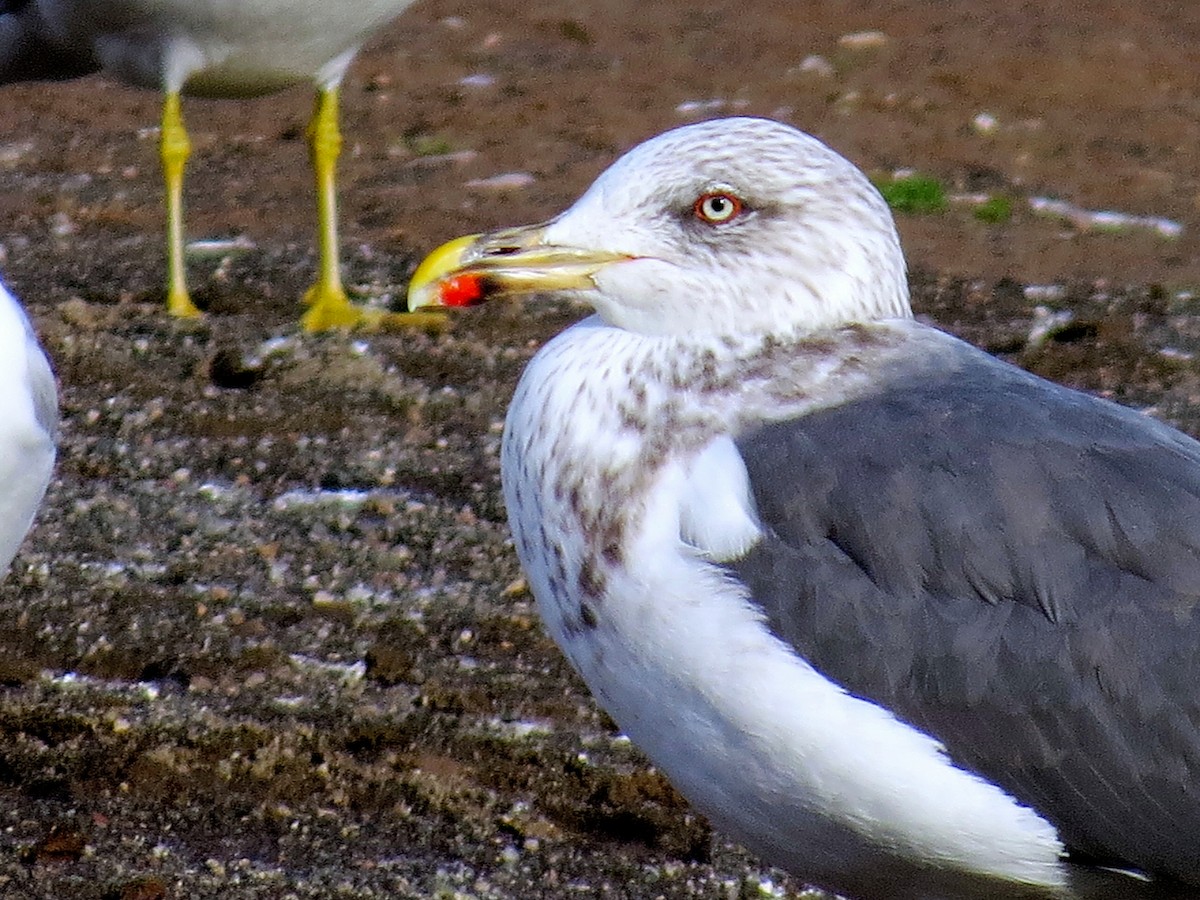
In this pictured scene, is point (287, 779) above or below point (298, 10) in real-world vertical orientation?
below

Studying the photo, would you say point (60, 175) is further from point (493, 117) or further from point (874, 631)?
point (874, 631)

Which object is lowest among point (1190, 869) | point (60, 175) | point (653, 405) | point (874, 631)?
point (60, 175)

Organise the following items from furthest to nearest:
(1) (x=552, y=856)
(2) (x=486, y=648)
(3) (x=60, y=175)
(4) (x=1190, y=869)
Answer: (3) (x=60, y=175), (2) (x=486, y=648), (1) (x=552, y=856), (4) (x=1190, y=869)

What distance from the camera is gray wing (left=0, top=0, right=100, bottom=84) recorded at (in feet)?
24.0

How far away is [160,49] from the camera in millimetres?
6961

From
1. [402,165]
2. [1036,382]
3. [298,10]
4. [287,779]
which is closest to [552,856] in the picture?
[287,779]

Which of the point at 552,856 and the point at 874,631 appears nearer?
the point at 874,631

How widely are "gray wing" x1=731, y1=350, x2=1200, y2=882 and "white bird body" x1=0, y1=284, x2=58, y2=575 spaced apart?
1484mm

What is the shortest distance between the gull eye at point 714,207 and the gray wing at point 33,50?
167 inches

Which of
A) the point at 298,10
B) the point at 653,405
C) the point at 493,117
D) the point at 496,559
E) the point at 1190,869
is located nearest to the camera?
the point at 1190,869

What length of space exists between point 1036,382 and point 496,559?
2.00m

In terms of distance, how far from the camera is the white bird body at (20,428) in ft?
12.8

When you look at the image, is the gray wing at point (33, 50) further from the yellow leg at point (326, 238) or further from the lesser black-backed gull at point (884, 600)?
the lesser black-backed gull at point (884, 600)

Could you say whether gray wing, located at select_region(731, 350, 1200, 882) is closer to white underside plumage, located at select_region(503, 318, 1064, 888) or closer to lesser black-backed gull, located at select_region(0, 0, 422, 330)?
white underside plumage, located at select_region(503, 318, 1064, 888)
